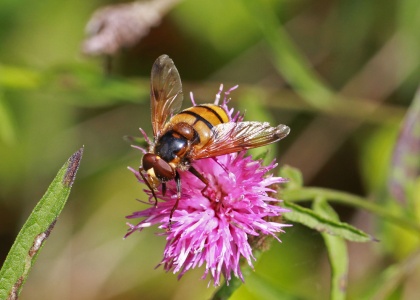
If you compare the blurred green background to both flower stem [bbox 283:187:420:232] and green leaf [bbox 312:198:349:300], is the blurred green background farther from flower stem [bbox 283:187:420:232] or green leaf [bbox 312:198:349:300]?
green leaf [bbox 312:198:349:300]

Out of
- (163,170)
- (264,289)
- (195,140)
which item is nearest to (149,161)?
(163,170)

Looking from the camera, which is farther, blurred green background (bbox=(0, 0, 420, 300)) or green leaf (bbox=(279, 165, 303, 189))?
blurred green background (bbox=(0, 0, 420, 300))

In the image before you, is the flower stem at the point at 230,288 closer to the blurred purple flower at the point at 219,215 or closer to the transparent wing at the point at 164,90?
the blurred purple flower at the point at 219,215

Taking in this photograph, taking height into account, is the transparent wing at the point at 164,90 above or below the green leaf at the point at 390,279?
above

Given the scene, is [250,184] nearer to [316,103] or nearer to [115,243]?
[316,103]

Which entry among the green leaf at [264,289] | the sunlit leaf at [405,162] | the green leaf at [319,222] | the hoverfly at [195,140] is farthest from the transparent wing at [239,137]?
the sunlit leaf at [405,162]

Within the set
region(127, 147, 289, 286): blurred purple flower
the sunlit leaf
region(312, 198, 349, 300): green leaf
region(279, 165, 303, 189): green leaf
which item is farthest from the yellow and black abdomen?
the sunlit leaf

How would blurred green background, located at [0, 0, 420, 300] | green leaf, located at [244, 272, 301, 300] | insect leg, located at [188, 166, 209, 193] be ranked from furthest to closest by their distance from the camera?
blurred green background, located at [0, 0, 420, 300], green leaf, located at [244, 272, 301, 300], insect leg, located at [188, 166, 209, 193]

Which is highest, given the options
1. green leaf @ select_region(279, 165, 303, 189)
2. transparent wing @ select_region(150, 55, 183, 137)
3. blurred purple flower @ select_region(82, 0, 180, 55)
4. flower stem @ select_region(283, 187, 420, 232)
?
blurred purple flower @ select_region(82, 0, 180, 55)
